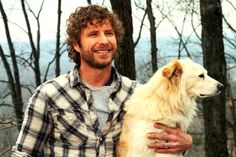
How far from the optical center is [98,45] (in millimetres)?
3695

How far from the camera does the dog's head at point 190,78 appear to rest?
4574mm

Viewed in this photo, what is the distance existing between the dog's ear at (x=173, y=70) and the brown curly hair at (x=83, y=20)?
695mm

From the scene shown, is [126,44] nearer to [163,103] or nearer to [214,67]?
[214,67]

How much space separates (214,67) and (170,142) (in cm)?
522

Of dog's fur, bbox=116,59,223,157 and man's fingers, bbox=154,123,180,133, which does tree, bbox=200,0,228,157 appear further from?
man's fingers, bbox=154,123,180,133

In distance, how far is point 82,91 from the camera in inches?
148

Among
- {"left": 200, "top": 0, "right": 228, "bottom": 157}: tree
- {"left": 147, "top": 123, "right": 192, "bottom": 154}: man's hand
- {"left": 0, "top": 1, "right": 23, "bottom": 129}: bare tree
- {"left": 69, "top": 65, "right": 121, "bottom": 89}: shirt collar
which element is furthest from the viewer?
{"left": 0, "top": 1, "right": 23, "bottom": 129}: bare tree

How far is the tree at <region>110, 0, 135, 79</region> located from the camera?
304 inches

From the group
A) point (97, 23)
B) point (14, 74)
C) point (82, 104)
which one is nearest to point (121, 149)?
point (82, 104)

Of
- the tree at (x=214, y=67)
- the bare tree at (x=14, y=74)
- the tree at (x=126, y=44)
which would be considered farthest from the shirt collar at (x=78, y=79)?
the bare tree at (x=14, y=74)

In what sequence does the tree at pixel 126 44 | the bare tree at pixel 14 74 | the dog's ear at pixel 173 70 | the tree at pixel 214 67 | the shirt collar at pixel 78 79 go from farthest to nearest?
the bare tree at pixel 14 74, the tree at pixel 214 67, the tree at pixel 126 44, the dog's ear at pixel 173 70, the shirt collar at pixel 78 79

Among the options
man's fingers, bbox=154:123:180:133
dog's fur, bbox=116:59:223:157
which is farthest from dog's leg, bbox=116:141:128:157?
man's fingers, bbox=154:123:180:133

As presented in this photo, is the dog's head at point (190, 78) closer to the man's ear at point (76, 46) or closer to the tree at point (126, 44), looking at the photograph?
the man's ear at point (76, 46)

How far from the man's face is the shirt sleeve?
18.0 inches
